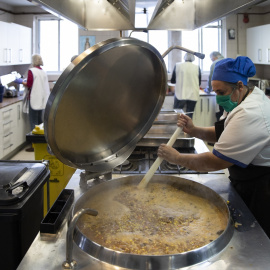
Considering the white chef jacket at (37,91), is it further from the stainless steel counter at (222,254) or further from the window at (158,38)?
the stainless steel counter at (222,254)

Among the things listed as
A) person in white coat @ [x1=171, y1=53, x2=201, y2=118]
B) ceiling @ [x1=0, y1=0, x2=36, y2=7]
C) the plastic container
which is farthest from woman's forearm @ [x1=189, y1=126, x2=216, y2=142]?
ceiling @ [x1=0, y1=0, x2=36, y2=7]

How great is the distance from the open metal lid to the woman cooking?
264mm

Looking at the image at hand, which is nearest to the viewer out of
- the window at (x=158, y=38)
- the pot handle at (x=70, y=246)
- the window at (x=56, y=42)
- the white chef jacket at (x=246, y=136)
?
the pot handle at (x=70, y=246)

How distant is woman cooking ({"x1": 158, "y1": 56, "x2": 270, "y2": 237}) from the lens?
1585 mm

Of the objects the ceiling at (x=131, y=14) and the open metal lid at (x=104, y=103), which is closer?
the open metal lid at (x=104, y=103)

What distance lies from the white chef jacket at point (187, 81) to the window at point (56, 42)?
2484mm

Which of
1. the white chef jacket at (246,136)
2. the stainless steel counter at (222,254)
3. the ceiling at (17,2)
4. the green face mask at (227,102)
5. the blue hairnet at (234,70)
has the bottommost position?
the stainless steel counter at (222,254)

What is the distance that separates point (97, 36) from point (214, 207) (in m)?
6.14

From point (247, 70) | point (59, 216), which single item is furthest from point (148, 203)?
point (247, 70)

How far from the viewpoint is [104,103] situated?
151 centimetres

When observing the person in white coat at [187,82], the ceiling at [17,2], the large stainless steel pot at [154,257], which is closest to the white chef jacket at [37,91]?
the ceiling at [17,2]

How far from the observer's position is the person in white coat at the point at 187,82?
636 centimetres

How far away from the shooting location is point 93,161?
161 cm

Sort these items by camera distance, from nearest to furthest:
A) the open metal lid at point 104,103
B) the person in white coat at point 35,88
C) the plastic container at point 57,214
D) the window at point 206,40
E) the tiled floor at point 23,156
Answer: the open metal lid at point 104,103 → the plastic container at point 57,214 → the tiled floor at point 23,156 → the person in white coat at point 35,88 → the window at point 206,40
